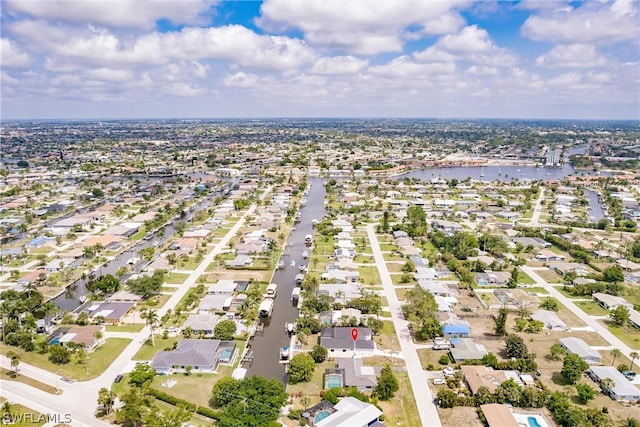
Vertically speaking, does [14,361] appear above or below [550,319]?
above

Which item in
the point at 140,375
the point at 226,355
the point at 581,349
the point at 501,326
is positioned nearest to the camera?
the point at 140,375

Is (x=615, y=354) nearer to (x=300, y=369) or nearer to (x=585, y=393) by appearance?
(x=585, y=393)

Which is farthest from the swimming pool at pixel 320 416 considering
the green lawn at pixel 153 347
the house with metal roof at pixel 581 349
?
the house with metal roof at pixel 581 349

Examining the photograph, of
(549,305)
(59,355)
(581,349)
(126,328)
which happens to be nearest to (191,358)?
(126,328)

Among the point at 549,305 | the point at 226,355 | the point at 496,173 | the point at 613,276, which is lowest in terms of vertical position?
the point at 226,355

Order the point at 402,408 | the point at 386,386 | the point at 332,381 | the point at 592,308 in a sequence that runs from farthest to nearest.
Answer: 1. the point at 592,308
2. the point at 332,381
3. the point at 386,386
4. the point at 402,408

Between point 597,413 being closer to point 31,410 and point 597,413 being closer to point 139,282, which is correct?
point 31,410
